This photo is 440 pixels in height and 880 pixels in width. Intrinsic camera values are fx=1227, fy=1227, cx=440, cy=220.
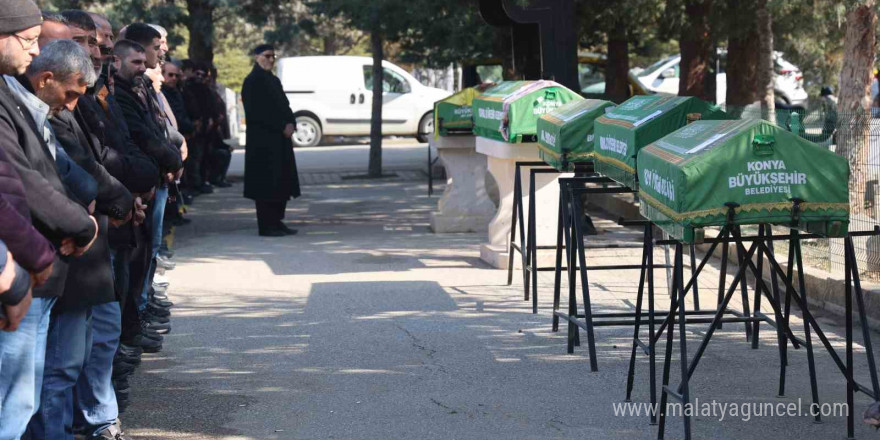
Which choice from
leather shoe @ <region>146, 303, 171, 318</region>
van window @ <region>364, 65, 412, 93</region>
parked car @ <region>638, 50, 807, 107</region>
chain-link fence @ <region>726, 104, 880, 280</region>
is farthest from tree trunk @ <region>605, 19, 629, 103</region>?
leather shoe @ <region>146, 303, 171, 318</region>

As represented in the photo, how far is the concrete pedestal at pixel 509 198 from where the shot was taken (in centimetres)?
1021

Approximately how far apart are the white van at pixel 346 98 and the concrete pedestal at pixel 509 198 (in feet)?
56.3

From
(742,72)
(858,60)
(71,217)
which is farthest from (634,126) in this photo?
(742,72)

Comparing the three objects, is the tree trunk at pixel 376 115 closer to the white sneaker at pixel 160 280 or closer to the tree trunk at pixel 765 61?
the tree trunk at pixel 765 61

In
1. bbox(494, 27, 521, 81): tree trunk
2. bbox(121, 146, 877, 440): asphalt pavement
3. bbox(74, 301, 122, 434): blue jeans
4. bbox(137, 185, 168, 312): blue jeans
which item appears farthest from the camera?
bbox(494, 27, 521, 81): tree trunk

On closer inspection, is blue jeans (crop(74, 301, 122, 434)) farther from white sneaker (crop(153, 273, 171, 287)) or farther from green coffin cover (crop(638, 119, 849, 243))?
white sneaker (crop(153, 273, 171, 287))

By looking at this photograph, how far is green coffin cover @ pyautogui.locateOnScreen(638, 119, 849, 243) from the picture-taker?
5.02 meters

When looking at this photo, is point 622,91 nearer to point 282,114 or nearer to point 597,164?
point 282,114

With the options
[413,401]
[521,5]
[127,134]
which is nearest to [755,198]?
[413,401]

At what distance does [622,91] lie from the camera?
22141 mm

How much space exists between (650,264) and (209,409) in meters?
2.37

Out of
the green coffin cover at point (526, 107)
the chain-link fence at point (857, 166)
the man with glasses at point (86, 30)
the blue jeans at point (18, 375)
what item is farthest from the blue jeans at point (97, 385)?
the chain-link fence at point (857, 166)

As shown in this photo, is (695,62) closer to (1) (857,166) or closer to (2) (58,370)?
(1) (857,166)

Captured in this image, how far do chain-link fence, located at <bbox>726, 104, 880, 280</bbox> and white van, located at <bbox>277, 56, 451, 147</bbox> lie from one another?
61.2 feet
